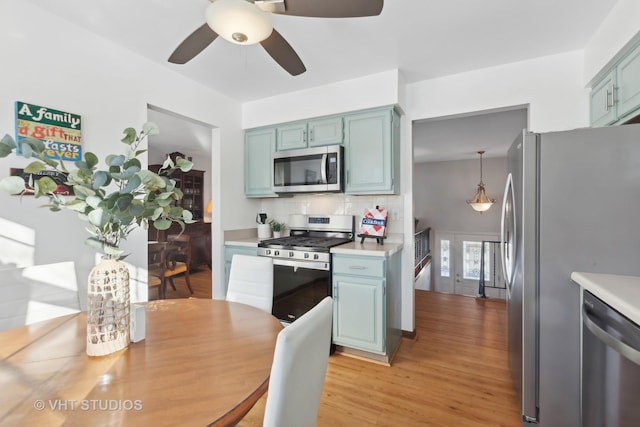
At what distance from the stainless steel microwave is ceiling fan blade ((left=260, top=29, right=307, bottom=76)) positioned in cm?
99

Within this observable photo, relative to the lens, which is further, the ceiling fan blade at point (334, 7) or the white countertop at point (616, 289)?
the ceiling fan blade at point (334, 7)

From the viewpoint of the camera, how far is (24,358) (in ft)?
2.96

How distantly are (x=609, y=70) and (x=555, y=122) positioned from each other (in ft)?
1.53

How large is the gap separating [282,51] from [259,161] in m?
1.68

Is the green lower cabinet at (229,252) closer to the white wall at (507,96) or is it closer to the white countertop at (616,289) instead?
the white wall at (507,96)

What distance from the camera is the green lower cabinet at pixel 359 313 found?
2.27 metres

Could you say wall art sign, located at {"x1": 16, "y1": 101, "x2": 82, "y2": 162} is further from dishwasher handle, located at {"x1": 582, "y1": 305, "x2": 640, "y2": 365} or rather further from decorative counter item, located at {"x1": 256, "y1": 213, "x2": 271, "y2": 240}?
dishwasher handle, located at {"x1": 582, "y1": 305, "x2": 640, "y2": 365}

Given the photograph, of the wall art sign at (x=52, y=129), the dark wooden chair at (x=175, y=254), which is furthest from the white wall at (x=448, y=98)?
the dark wooden chair at (x=175, y=254)

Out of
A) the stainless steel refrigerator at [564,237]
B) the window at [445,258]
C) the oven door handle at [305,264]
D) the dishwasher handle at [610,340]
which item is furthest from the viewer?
the window at [445,258]

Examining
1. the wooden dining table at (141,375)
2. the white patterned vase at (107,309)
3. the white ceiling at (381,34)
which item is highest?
the white ceiling at (381,34)

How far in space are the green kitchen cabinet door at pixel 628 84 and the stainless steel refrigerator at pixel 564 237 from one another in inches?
12.3

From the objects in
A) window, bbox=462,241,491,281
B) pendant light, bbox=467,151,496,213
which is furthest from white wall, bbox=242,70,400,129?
window, bbox=462,241,491,281

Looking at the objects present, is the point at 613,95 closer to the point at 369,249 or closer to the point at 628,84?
the point at 628,84

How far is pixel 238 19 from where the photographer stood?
117 cm
